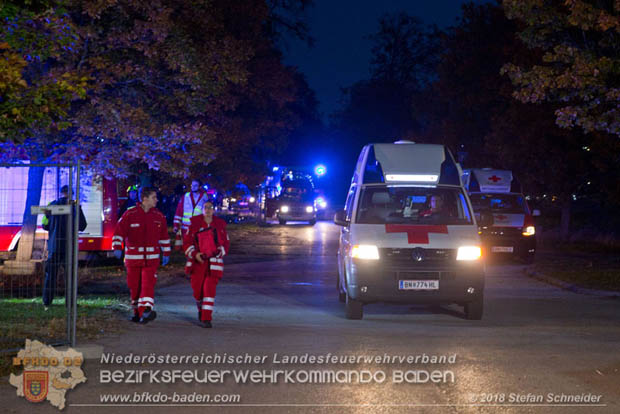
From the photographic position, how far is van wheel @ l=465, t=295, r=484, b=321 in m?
11.2

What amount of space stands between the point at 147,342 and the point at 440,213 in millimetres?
5335

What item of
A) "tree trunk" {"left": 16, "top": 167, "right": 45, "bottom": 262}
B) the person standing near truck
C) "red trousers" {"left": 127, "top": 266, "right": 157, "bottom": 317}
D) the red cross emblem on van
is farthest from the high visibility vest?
the red cross emblem on van

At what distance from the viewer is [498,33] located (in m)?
41.8

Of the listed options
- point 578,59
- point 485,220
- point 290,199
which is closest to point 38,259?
point 485,220

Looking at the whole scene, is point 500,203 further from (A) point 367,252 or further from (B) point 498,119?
→ (A) point 367,252

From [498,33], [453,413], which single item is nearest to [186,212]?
[453,413]

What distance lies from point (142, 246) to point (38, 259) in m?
6.54

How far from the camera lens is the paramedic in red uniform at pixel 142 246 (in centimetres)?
1045

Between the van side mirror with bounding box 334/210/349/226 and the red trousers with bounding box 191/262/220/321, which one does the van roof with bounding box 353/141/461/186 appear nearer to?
the van side mirror with bounding box 334/210/349/226

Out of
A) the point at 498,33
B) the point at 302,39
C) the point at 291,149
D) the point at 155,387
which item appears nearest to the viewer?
the point at 155,387

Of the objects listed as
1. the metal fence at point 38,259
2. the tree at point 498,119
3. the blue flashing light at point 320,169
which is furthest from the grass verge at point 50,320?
the blue flashing light at point 320,169

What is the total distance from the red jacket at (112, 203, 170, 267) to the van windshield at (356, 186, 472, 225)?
3077 mm

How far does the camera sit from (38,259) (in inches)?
631

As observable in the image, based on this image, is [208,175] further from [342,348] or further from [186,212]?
[342,348]
